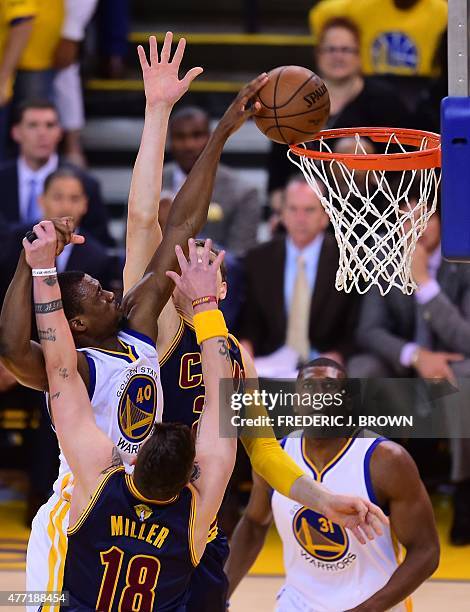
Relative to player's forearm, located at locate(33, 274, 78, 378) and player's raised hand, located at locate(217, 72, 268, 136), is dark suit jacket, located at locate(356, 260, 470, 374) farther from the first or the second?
player's forearm, located at locate(33, 274, 78, 378)

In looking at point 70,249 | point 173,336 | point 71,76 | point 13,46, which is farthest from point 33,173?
point 173,336

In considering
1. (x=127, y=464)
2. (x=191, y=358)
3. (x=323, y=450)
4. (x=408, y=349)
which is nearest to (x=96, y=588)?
(x=127, y=464)

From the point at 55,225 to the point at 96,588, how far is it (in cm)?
104

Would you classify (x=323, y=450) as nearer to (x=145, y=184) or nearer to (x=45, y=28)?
(x=145, y=184)

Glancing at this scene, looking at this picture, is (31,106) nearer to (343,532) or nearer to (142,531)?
(343,532)

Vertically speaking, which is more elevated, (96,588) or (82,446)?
(82,446)

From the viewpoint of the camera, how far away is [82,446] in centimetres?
350

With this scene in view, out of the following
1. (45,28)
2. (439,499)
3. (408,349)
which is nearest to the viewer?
(408,349)

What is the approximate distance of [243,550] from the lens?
15.3 feet

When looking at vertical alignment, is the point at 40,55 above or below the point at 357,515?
above

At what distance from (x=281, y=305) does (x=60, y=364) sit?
126 inches

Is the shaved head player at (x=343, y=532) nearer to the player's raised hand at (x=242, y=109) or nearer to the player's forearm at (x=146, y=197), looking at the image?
the player's forearm at (x=146, y=197)

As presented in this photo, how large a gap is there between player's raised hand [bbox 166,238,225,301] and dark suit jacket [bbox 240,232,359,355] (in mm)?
2965

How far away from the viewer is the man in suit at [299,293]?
6.64 m
